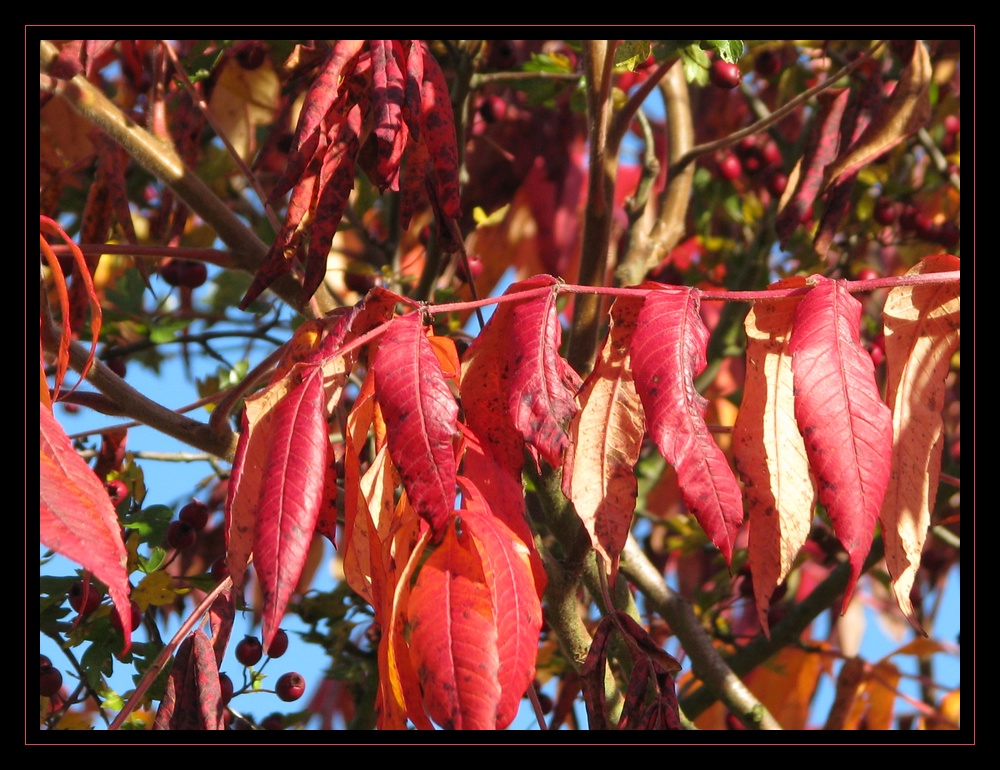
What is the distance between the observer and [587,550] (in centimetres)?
132

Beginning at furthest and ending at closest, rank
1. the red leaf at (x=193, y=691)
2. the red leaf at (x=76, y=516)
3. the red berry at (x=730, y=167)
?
the red berry at (x=730, y=167) < the red leaf at (x=193, y=691) < the red leaf at (x=76, y=516)

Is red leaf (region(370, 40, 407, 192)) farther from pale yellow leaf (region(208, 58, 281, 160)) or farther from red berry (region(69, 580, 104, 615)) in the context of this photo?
pale yellow leaf (region(208, 58, 281, 160))

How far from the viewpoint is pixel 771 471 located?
938mm

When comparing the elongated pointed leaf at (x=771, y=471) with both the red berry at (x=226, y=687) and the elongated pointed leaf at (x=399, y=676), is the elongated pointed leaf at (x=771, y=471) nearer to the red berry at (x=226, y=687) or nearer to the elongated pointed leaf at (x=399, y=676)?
the elongated pointed leaf at (x=399, y=676)

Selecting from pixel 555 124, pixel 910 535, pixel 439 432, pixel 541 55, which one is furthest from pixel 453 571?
pixel 555 124

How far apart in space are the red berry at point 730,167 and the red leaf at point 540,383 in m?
1.64

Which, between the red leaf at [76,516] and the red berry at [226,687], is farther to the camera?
the red berry at [226,687]

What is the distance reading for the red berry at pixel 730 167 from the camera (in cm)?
251

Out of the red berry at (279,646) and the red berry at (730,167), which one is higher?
the red berry at (730,167)

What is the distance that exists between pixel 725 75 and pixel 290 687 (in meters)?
1.23

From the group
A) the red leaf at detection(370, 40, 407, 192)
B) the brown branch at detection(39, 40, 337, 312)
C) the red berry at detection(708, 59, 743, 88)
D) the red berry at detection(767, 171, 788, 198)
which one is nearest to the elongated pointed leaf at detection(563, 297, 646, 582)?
the red leaf at detection(370, 40, 407, 192)

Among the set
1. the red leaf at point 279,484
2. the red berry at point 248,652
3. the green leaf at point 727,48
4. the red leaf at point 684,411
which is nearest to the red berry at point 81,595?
the red berry at point 248,652

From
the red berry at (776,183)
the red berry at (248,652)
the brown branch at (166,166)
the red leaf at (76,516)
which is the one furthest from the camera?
the red berry at (776,183)

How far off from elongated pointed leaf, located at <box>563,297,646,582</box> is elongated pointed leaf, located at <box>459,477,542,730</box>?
0.23ft
